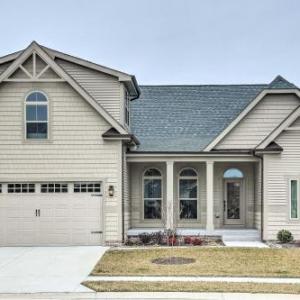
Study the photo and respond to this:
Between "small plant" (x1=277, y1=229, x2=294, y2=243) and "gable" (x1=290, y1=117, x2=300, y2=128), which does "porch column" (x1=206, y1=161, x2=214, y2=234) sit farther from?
"gable" (x1=290, y1=117, x2=300, y2=128)

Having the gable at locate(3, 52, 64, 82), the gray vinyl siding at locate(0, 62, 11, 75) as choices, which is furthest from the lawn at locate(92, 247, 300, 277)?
the gray vinyl siding at locate(0, 62, 11, 75)

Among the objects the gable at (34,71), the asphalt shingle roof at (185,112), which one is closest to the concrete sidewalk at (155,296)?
the gable at (34,71)

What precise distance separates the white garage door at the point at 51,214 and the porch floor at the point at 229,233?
7.03 ft

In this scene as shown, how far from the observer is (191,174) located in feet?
82.0

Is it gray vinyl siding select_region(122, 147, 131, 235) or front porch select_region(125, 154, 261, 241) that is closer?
gray vinyl siding select_region(122, 147, 131, 235)

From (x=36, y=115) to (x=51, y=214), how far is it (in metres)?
3.53

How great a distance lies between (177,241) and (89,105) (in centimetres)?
581

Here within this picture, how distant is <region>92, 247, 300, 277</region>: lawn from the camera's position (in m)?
15.4

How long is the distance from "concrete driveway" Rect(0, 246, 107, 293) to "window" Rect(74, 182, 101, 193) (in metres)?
2.01

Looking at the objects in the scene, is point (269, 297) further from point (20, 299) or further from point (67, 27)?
point (67, 27)

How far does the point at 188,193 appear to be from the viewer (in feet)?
81.7

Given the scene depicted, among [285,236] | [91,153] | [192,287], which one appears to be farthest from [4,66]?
[192,287]

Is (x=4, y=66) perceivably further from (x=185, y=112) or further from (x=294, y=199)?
(x=294, y=199)

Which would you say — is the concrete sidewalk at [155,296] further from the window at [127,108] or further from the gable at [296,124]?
the window at [127,108]
